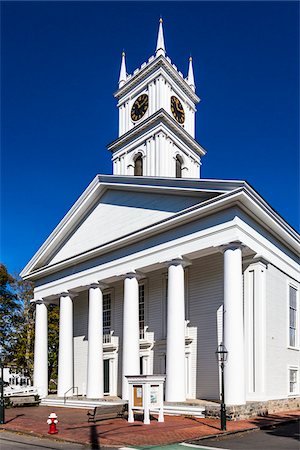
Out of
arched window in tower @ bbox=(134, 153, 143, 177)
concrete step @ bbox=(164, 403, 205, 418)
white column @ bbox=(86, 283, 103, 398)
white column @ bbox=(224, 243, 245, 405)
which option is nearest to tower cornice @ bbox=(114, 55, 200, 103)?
arched window in tower @ bbox=(134, 153, 143, 177)

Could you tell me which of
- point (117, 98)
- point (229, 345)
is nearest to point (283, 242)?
point (229, 345)

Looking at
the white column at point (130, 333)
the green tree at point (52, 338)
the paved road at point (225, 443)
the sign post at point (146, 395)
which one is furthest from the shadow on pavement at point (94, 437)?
the green tree at point (52, 338)

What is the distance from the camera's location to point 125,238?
2614cm

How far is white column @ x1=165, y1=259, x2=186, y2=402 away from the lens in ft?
71.6

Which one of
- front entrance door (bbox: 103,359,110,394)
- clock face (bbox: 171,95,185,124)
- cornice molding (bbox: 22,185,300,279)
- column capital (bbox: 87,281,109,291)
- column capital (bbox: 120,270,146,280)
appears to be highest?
clock face (bbox: 171,95,185,124)

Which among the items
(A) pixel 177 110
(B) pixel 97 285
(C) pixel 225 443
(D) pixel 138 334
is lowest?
(C) pixel 225 443

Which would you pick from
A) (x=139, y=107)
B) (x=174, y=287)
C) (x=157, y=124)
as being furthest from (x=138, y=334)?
(x=139, y=107)

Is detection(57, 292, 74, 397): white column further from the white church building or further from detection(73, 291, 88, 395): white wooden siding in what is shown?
detection(73, 291, 88, 395): white wooden siding

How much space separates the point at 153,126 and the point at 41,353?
750 inches

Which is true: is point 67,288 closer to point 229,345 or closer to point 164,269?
point 164,269

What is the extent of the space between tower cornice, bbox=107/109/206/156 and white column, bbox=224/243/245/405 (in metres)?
19.3

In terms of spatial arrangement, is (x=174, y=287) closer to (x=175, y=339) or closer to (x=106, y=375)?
(x=175, y=339)

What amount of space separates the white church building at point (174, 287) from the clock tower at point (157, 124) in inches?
95.0

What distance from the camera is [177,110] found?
4159 cm
